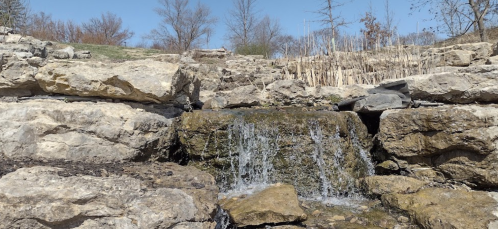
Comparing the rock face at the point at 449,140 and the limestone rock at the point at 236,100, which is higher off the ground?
the limestone rock at the point at 236,100

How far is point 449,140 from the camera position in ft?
11.3

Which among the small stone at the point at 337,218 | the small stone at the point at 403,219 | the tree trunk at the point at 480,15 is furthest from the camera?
the tree trunk at the point at 480,15

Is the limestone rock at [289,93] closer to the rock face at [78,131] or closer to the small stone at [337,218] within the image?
the rock face at [78,131]

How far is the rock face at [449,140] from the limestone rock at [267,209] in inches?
65.7

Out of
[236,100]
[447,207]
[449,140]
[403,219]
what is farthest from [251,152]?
[449,140]

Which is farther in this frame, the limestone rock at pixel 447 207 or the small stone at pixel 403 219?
the small stone at pixel 403 219

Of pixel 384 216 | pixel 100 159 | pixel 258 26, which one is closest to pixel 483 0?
pixel 384 216

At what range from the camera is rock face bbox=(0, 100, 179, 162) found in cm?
292

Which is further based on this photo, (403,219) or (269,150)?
(269,150)

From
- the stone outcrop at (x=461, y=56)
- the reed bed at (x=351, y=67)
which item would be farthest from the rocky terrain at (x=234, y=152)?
the stone outcrop at (x=461, y=56)

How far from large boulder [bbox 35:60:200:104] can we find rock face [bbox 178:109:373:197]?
2.06 feet

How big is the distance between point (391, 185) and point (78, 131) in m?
3.44

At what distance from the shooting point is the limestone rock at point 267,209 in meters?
2.74

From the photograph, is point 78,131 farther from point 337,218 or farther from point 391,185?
point 391,185
